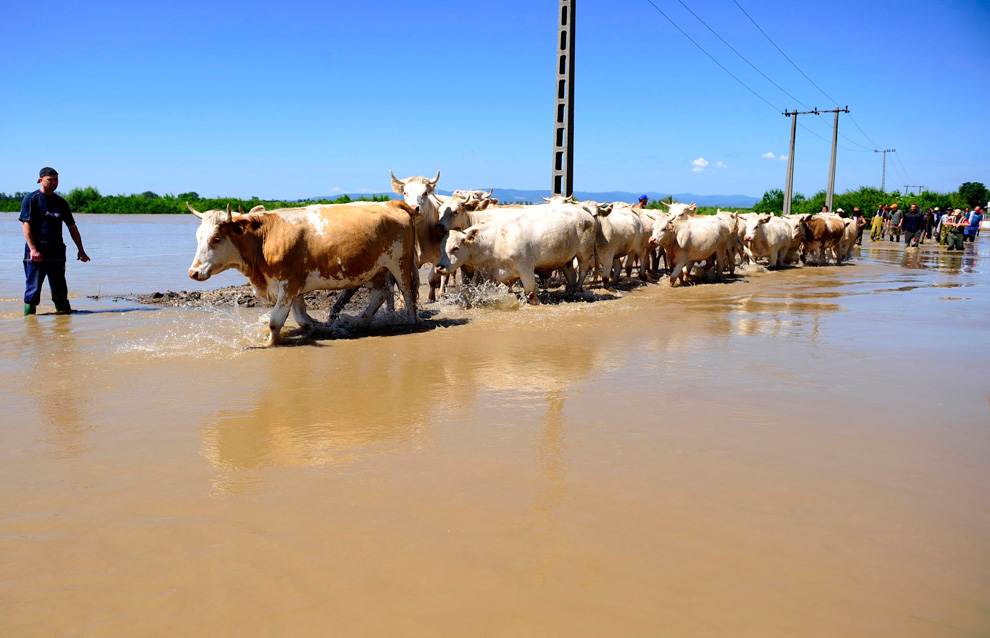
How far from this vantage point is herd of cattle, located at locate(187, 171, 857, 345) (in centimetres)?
846

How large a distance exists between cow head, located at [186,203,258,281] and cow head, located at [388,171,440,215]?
110 inches

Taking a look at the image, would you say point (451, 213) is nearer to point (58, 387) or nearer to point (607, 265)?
point (607, 265)

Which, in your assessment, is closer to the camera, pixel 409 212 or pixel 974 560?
pixel 974 560

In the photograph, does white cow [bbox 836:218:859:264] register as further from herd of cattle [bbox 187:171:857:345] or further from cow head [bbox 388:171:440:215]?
cow head [bbox 388:171:440:215]

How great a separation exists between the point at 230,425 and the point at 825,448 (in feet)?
13.2

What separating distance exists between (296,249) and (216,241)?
0.85m

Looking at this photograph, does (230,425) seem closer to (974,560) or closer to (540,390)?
(540,390)

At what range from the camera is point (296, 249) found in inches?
335

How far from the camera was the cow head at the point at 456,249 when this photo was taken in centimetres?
1107

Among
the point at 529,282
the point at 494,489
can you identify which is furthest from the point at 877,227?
the point at 494,489

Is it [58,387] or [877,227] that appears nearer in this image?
[58,387]

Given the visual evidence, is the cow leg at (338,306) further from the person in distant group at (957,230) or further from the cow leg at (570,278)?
the person in distant group at (957,230)

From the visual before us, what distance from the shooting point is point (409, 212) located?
9914mm

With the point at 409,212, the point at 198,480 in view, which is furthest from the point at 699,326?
the point at 198,480
